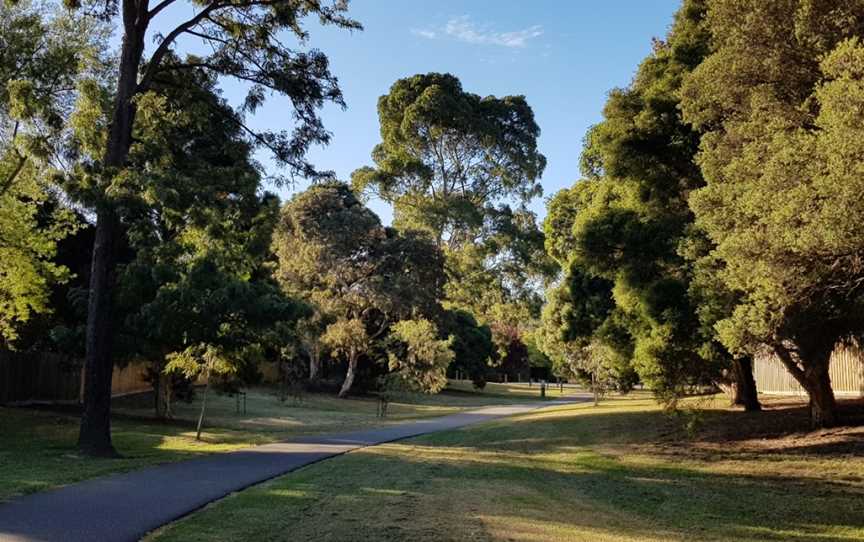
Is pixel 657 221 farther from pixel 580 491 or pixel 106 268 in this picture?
pixel 106 268

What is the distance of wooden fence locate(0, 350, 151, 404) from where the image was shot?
2472cm

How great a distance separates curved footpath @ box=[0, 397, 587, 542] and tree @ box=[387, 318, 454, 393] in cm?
1796

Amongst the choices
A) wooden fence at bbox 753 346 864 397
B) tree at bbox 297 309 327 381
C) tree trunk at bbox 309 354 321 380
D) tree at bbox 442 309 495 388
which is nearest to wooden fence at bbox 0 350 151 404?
tree at bbox 297 309 327 381

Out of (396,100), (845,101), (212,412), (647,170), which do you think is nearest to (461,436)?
(647,170)

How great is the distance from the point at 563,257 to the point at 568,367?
5.26 metres

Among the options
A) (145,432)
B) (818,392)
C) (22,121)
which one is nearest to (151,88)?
(22,121)

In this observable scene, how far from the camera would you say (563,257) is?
30781mm

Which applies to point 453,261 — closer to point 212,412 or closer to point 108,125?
point 212,412

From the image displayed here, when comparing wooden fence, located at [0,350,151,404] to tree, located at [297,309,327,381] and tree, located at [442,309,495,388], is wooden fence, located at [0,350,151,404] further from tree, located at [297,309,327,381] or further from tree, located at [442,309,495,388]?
tree, located at [442,309,495,388]

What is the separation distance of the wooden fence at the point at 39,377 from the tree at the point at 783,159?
1939 cm

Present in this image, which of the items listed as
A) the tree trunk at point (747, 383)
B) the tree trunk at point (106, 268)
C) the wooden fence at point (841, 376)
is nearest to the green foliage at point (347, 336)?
the wooden fence at point (841, 376)

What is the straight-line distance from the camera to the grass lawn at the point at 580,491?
322 inches

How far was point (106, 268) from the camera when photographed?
16.1 metres

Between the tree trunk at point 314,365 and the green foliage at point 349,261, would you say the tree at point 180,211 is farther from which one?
the tree trunk at point 314,365
